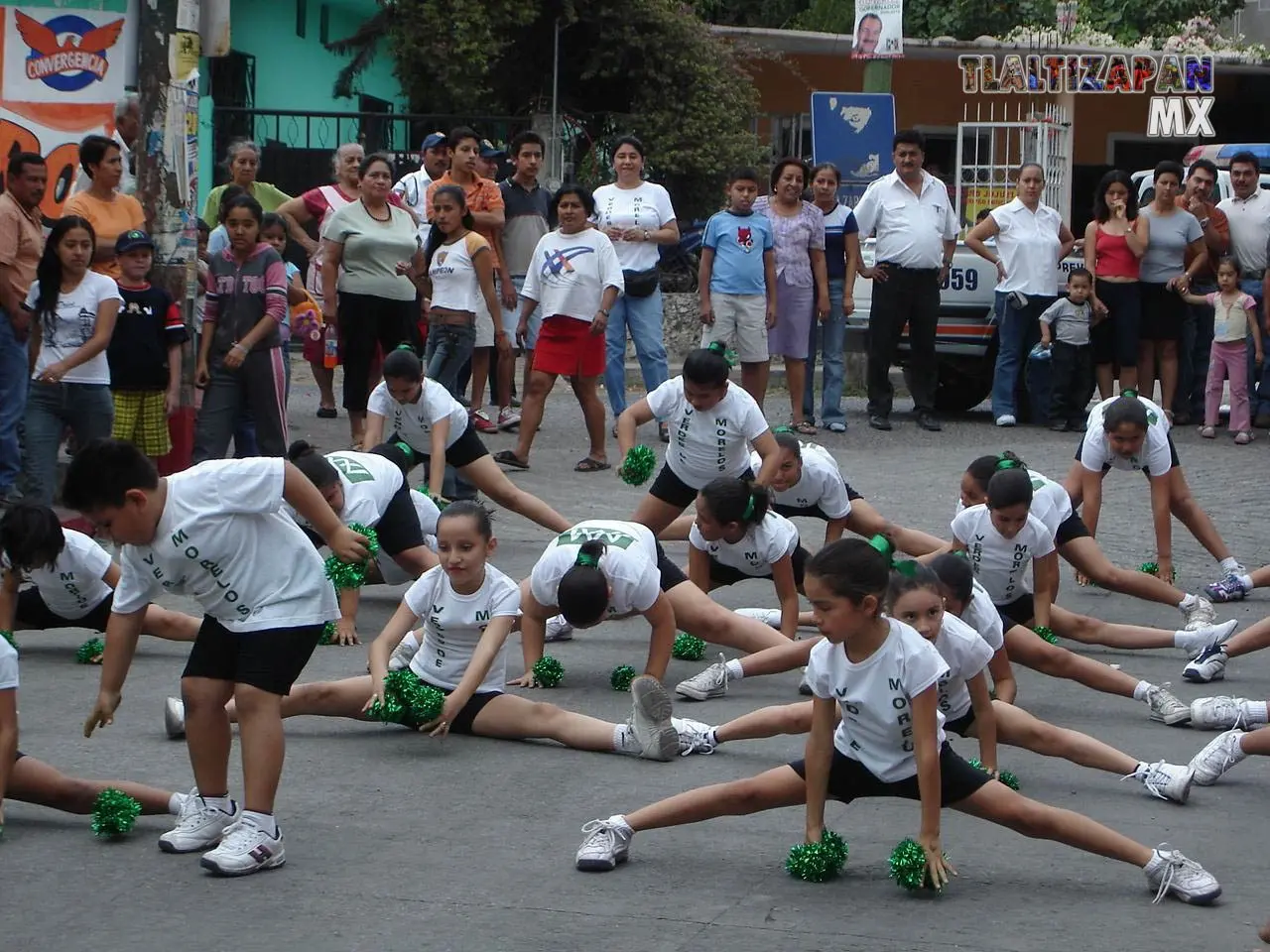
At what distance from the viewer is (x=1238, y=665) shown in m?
8.55

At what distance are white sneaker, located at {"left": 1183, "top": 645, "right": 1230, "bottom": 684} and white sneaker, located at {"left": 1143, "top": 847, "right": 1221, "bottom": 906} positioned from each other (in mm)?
2887

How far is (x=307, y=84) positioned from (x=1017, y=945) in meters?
19.8

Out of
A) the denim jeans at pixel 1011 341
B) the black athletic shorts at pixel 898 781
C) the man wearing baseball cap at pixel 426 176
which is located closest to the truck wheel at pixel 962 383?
the denim jeans at pixel 1011 341

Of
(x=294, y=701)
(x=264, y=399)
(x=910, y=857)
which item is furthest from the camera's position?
(x=264, y=399)

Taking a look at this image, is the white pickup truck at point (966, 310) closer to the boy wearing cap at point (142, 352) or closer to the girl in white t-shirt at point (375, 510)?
the boy wearing cap at point (142, 352)

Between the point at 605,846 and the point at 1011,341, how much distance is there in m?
10.4

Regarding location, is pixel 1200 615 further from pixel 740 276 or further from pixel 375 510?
pixel 740 276

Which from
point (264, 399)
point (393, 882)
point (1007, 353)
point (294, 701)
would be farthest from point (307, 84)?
point (393, 882)

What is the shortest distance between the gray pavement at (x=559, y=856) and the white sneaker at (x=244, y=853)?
5 cm

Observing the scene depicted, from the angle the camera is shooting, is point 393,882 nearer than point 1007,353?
Yes

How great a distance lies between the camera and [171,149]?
1162cm

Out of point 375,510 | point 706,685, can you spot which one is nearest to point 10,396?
point 375,510

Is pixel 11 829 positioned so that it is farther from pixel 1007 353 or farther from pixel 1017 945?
pixel 1007 353

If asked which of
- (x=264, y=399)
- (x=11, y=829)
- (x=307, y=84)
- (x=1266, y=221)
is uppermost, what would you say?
(x=307, y=84)
